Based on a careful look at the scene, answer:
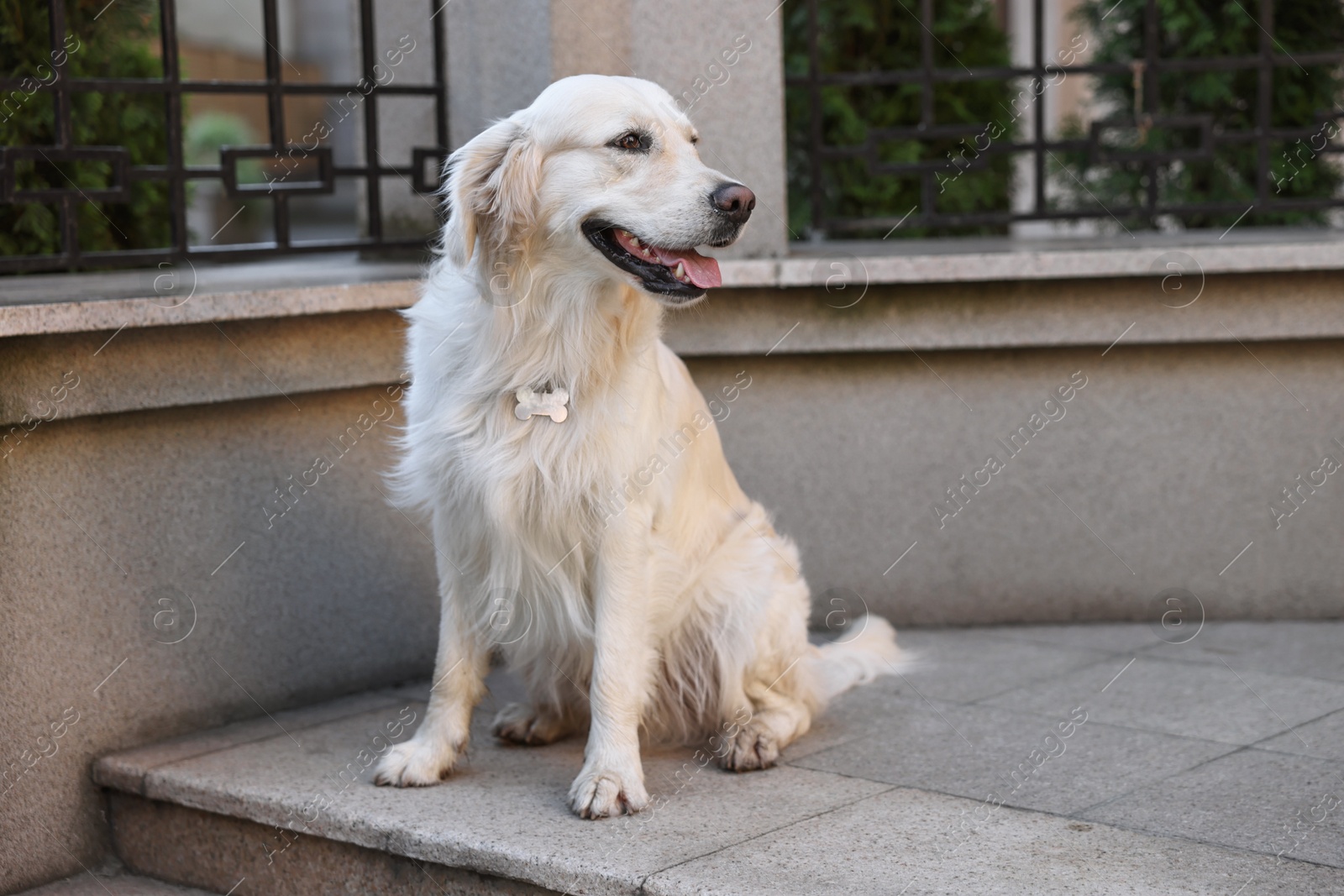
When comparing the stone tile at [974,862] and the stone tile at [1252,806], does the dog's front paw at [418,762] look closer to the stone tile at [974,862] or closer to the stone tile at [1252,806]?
the stone tile at [974,862]

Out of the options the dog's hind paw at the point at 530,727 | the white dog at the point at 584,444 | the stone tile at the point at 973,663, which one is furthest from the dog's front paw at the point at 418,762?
the stone tile at the point at 973,663

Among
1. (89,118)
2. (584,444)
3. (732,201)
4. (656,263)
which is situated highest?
(89,118)

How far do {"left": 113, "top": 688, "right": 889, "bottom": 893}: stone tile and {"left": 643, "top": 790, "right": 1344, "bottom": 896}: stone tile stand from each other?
0.11 m

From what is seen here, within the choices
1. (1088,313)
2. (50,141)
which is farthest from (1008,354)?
(50,141)

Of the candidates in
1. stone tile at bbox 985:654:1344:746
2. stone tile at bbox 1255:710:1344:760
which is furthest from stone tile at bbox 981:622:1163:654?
stone tile at bbox 1255:710:1344:760

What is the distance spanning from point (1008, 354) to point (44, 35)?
3.55 meters

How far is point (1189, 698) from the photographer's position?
4145 millimetres

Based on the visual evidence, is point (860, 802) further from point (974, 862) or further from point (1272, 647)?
point (1272, 647)

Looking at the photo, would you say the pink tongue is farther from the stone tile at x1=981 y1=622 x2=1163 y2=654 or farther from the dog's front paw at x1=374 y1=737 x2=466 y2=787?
the stone tile at x1=981 y1=622 x2=1163 y2=654

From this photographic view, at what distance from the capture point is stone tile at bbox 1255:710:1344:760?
3576mm

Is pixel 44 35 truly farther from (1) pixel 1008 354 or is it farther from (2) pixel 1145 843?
(2) pixel 1145 843

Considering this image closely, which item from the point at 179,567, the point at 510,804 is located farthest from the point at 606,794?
the point at 179,567

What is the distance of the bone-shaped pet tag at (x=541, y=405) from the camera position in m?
3.33

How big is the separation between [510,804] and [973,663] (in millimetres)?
1926
